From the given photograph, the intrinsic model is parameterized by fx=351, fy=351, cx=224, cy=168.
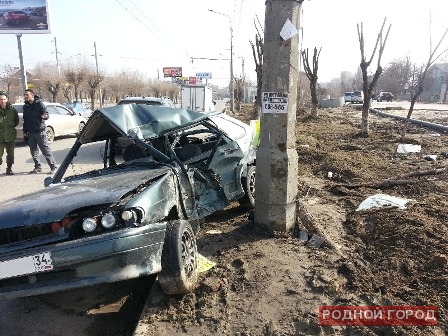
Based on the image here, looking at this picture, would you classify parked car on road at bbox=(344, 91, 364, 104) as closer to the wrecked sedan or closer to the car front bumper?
the wrecked sedan

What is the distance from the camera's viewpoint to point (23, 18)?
69.3 ft

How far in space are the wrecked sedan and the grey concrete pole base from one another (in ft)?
2.16

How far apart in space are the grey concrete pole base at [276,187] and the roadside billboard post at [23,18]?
2113 centimetres

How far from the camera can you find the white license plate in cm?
251

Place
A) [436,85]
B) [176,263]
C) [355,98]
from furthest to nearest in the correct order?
[436,85], [355,98], [176,263]

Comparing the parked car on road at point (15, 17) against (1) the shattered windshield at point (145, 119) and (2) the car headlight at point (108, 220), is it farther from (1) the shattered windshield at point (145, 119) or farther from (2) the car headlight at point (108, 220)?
(2) the car headlight at point (108, 220)

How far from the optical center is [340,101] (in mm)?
44625

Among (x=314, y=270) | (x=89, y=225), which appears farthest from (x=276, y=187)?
(x=89, y=225)

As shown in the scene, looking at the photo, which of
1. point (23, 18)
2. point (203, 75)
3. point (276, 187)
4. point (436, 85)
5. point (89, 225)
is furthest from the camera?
point (436, 85)

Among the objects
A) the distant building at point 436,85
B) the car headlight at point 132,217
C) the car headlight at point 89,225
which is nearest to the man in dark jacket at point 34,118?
the car headlight at point 89,225

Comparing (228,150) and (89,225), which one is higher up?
(228,150)

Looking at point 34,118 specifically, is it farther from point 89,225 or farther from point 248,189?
point 89,225

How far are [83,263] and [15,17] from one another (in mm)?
23695

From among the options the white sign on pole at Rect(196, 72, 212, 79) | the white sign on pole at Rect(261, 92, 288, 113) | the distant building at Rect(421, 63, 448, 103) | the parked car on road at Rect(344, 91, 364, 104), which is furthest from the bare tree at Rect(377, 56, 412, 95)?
the white sign on pole at Rect(261, 92, 288, 113)
